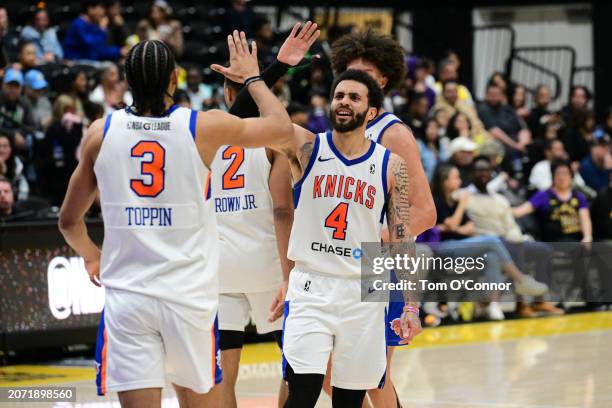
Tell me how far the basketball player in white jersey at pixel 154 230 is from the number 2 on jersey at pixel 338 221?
3.30 feet

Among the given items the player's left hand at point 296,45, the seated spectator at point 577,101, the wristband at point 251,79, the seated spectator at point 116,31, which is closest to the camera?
the wristband at point 251,79

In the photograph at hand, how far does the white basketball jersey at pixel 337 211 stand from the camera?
18.1 feet

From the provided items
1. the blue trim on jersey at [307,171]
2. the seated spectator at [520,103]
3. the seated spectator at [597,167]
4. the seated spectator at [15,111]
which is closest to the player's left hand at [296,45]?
the blue trim on jersey at [307,171]

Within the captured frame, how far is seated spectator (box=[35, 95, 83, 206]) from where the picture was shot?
39.7 feet

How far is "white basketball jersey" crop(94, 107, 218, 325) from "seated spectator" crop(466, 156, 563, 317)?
891 centimetres

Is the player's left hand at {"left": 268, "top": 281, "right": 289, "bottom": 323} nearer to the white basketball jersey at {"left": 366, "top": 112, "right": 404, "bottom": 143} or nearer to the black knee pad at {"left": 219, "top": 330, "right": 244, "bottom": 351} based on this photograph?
the black knee pad at {"left": 219, "top": 330, "right": 244, "bottom": 351}

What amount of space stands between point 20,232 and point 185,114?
5998mm

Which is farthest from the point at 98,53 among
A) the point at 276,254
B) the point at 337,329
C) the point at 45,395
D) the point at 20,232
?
the point at 337,329

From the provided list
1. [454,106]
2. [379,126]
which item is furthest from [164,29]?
[379,126]

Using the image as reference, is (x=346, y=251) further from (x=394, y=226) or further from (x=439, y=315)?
(x=439, y=315)

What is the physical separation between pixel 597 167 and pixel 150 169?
1197 cm

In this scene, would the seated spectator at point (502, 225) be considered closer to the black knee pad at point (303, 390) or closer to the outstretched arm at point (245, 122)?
the black knee pad at point (303, 390)

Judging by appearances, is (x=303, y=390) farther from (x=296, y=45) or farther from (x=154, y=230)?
(x=296, y=45)

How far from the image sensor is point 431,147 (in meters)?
14.8
